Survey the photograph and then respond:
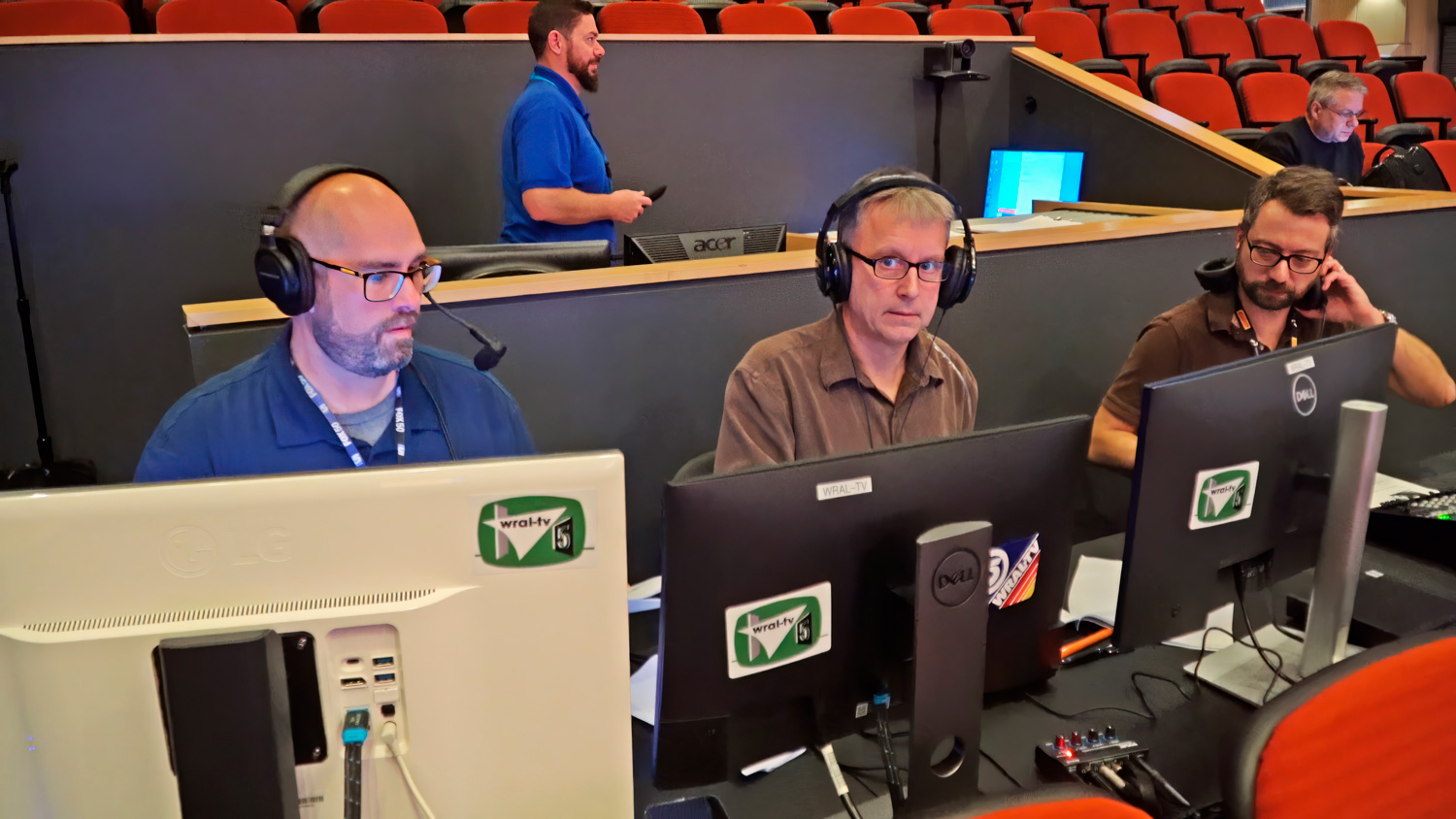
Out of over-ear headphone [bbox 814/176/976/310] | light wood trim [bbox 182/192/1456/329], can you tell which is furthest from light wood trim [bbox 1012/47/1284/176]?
over-ear headphone [bbox 814/176/976/310]

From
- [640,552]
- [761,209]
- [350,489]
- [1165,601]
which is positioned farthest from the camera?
[761,209]

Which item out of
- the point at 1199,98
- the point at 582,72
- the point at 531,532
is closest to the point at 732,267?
the point at 582,72

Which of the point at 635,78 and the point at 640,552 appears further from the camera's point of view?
the point at 635,78

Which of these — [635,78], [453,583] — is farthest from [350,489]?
[635,78]

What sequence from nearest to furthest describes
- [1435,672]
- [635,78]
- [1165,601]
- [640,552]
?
[1435,672]
[1165,601]
[640,552]
[635,78]

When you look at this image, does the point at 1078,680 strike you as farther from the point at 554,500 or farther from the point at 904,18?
the point at 904,18

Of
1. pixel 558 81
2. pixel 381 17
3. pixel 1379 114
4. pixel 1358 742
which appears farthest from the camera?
pixel 1379 114

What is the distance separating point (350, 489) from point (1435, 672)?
3.23ft

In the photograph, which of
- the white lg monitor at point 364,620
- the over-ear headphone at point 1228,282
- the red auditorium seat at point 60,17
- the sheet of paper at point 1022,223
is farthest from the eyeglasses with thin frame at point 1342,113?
the red auditorium seat at point 60,17

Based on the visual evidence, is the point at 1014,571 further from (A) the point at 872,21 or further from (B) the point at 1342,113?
(A) the point at 872,21

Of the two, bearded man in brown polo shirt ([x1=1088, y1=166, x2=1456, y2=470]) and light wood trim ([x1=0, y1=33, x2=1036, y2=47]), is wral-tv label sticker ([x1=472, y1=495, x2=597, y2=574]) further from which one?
light wood trim ([x1=0, y1=33, x2=1036, y2=47])

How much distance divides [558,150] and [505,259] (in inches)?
36.1

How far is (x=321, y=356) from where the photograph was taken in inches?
53.0

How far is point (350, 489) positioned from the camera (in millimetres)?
691
